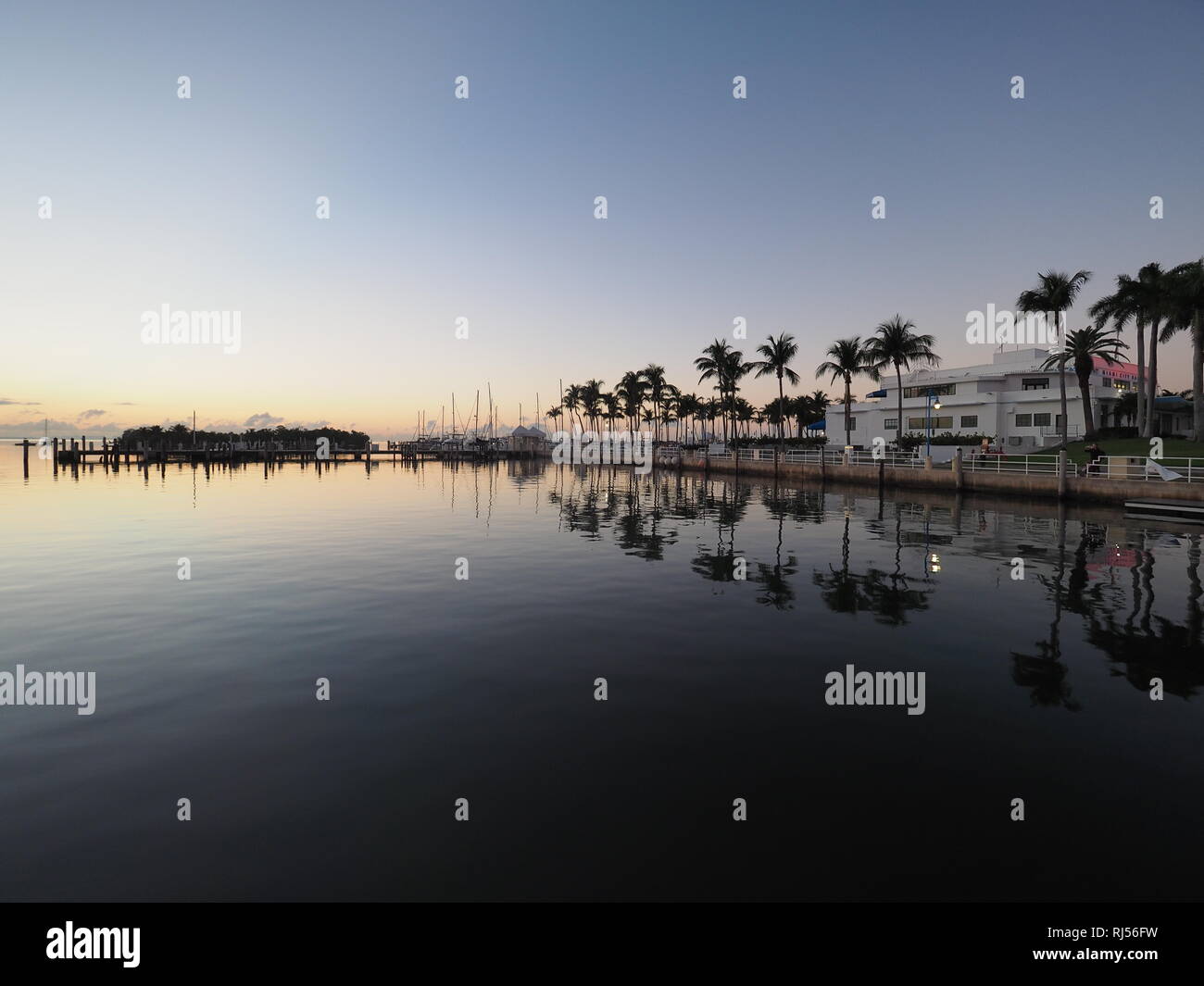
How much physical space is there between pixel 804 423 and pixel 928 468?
84050 millimetres

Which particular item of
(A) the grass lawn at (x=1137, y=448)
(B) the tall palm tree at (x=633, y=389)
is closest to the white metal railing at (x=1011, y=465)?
(A) the grass lawn at (x=1137, y=448)

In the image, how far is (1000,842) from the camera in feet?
18.3

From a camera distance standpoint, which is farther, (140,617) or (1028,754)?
(140,617)

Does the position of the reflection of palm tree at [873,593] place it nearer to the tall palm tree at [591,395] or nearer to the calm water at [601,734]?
the calm water at [601,734]

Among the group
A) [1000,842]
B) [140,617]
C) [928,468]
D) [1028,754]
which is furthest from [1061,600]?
[928,468]

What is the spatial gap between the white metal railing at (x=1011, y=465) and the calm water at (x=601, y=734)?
22430 millimetres

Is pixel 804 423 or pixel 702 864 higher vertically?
pixel 804 423

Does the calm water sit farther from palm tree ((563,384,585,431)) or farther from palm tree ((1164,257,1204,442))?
palm tree ((563,384,585,431))

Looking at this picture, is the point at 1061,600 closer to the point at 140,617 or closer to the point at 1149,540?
the point at 1149,540

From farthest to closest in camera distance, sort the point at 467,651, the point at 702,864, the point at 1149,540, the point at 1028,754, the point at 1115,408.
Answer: the point at 1115,408, the point at 1149,540, the point at 467,651, the point at 1028,754, the point at 702,864

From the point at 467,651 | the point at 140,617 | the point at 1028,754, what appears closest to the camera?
the point at 1028,754

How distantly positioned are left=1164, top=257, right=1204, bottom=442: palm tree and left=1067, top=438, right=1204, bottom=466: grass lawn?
2151 mm

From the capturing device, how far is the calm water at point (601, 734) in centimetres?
531

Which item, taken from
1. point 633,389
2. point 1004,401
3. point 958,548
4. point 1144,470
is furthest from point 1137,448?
point 633,389
